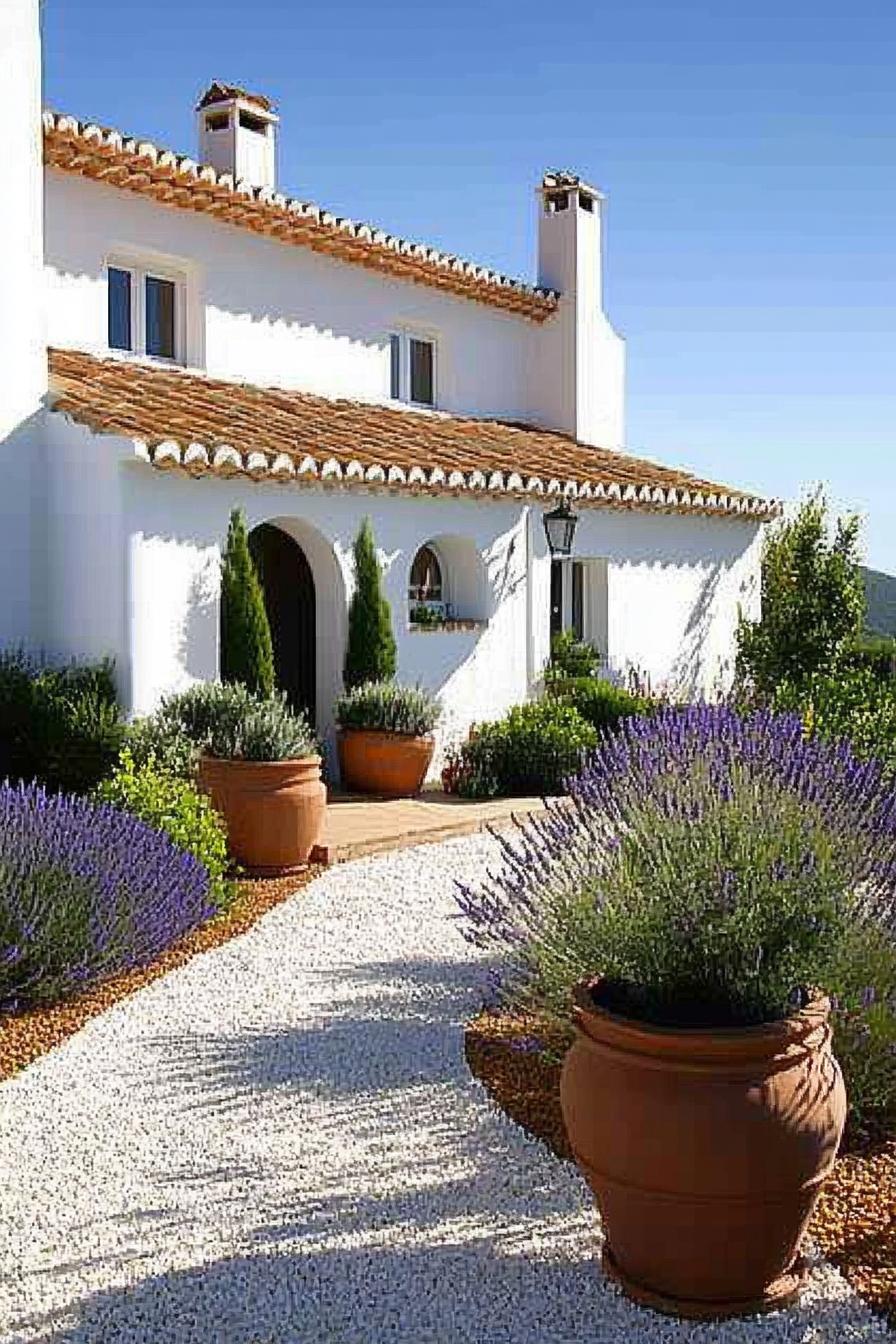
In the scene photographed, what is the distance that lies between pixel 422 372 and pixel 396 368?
2.00 ft

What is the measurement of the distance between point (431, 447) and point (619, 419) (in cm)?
657

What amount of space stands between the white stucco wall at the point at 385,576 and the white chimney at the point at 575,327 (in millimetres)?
2495

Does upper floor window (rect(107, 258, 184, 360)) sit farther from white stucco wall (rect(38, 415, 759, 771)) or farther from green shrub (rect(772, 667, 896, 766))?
green shrub (rect(772, 667, 896, 766))

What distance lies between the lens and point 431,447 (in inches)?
571

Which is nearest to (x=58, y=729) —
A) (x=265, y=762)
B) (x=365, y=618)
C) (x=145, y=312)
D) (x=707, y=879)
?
(x=265, y=762)

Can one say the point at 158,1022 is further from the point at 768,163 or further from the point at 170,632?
the point at 768,163

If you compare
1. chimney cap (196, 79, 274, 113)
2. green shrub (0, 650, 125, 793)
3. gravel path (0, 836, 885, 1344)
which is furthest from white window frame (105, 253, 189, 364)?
gravel path (0, 836, 885, 1344)

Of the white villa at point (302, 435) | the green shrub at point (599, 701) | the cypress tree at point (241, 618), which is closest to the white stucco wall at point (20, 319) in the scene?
the white villa at point (302, 435)

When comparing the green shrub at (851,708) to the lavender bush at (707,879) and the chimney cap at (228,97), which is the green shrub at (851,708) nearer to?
the lavender bush at (707,879)

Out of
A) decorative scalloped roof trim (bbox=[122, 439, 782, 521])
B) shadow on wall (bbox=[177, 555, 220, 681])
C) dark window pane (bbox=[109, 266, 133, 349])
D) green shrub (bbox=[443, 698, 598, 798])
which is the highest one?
dark window pane (bbox=[109, 266, 133, 349])

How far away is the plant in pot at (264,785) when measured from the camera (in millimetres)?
9672

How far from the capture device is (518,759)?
13.4m

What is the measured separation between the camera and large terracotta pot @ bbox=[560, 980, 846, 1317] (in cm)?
378

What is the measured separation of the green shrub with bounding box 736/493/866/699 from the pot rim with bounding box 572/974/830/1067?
1442 centimetres
